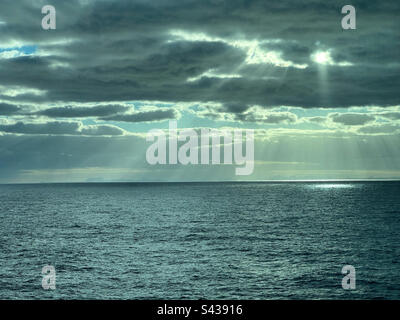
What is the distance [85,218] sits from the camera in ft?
410

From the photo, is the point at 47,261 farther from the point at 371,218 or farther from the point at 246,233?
the point at 371,218

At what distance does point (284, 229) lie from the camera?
298 ft

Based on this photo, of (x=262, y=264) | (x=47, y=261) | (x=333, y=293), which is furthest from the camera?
(x=47, y=261)

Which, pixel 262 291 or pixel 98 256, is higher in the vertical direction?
pixel 98 256

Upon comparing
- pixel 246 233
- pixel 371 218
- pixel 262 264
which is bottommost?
pixel 262 264

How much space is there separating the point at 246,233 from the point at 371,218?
45943 millimetres

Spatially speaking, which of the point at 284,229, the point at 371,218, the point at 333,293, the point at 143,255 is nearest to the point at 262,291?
the point at 333,293

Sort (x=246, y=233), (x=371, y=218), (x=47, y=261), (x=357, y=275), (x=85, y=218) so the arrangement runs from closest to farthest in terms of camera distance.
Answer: (x=357, y=275), (x=47, y=261), (x=246, y=233), (x=371, y=218), (x=85, y=218)

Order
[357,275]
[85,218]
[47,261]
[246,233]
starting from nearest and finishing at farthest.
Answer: [357,275] → [47,261] → [246,233] → [85,218]
